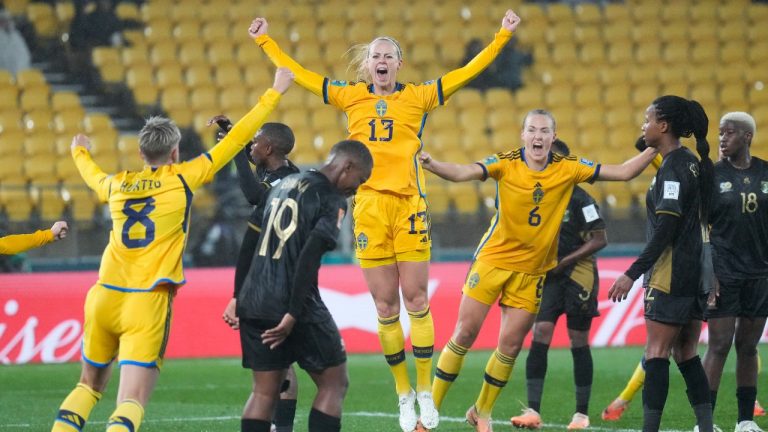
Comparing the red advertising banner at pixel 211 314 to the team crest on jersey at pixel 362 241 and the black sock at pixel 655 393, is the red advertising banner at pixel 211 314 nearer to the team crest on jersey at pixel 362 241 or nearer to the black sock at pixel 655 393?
the team crest on jersey at pixel 362 241

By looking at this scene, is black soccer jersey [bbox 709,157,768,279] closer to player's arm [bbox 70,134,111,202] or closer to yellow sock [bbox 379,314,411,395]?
yellow sock [bbox 379,314,411,395]

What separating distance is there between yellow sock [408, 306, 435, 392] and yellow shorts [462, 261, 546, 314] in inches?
16.1

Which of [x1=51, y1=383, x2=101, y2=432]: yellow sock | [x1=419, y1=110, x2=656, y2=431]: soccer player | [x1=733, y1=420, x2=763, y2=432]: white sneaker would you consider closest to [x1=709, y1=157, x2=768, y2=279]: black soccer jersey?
[x1=419, y1=110, x2=656, y2=431]: soccer player

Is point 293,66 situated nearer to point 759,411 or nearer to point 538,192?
point 538,192

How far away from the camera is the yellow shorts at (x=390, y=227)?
812cm

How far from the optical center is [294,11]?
22.0 m

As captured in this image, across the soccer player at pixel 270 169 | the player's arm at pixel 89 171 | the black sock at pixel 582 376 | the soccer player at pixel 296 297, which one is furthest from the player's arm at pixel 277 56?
the black sock at pixel 582 376

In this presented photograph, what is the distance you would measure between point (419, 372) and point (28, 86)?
13482mm

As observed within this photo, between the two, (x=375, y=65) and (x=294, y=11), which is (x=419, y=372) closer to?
(x=375, y=65)

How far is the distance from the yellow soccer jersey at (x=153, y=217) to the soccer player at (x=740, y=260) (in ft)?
12.2

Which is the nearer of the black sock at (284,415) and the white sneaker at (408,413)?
the black sock at (284,415)

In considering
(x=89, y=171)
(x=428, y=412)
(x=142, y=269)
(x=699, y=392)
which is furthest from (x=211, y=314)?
(x=699, y=392)

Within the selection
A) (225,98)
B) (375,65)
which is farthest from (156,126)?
(225,98)

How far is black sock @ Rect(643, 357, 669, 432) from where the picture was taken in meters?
7.08
